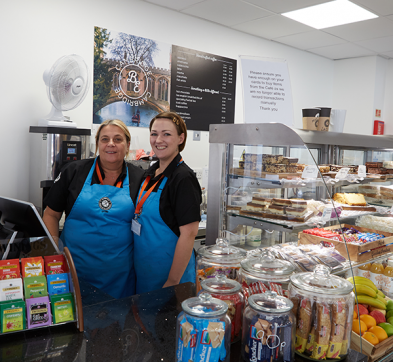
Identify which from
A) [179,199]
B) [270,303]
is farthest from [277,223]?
[270,303]

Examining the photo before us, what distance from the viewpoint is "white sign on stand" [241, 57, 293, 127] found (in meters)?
3.11

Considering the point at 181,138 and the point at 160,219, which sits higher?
the point at 181,138

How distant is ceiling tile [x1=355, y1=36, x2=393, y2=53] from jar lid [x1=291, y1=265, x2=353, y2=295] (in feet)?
14.8

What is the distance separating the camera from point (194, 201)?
1864mm

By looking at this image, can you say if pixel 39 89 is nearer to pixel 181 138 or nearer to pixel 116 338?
pixel 181 138

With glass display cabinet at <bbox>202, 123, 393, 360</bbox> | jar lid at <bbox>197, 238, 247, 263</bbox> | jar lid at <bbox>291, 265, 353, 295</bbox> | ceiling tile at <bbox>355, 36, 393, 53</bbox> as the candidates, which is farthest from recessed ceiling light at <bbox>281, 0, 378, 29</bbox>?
jar lid at <bbox>291, 265, 353, 295</bbox>

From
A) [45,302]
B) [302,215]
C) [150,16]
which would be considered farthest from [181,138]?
[150,16]

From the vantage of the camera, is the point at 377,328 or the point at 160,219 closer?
the point at 377,328

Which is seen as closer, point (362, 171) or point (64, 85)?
point (362, 171)

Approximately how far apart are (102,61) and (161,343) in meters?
2.94

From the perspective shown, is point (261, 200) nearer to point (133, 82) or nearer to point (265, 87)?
point (265, 87)

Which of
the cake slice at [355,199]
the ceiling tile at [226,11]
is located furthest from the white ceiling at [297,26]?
the cake slice at [355,199]

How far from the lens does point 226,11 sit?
3893 millimetres

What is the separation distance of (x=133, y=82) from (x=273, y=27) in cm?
183
